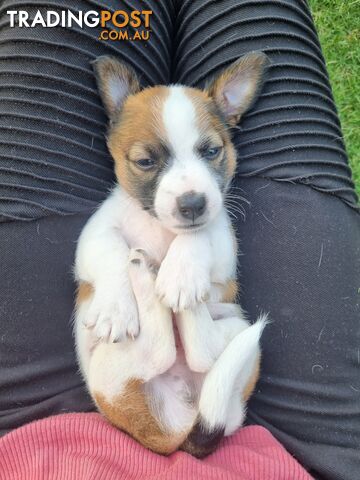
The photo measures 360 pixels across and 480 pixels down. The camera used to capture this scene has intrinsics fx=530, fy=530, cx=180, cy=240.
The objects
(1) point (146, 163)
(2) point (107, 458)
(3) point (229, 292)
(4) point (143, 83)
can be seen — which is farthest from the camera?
(4) point (143, 83)

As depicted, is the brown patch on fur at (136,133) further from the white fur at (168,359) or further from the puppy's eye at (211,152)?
the white fur at (168,359)

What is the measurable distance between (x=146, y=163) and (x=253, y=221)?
1.78ft

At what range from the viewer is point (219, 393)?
188 cm

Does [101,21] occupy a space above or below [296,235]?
above

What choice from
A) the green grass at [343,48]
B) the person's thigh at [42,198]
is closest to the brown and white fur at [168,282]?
the person's thigh at [42,198]

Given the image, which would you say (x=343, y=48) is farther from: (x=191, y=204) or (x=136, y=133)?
(x=191, y=204)

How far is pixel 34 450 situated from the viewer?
1.89m

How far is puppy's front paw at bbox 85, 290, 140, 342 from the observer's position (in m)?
1.95

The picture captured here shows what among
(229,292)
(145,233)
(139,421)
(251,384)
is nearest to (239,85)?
(145,233)

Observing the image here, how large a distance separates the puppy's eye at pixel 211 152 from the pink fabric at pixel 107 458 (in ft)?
3.65

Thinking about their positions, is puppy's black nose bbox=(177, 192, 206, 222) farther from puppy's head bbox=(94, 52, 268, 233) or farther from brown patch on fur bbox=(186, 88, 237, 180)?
brown patch on fur bbox=(186, 88, 237, 180)

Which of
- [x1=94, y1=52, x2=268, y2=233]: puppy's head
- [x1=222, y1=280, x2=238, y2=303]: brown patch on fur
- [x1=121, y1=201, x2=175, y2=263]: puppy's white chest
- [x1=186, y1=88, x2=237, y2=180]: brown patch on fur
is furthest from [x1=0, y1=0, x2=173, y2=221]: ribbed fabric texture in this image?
[x1=222, y1=280, x2=238, y2=303]: brown patch on fur

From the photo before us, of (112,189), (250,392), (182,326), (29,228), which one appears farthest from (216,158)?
(250,392)

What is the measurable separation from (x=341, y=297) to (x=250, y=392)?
0.55m
